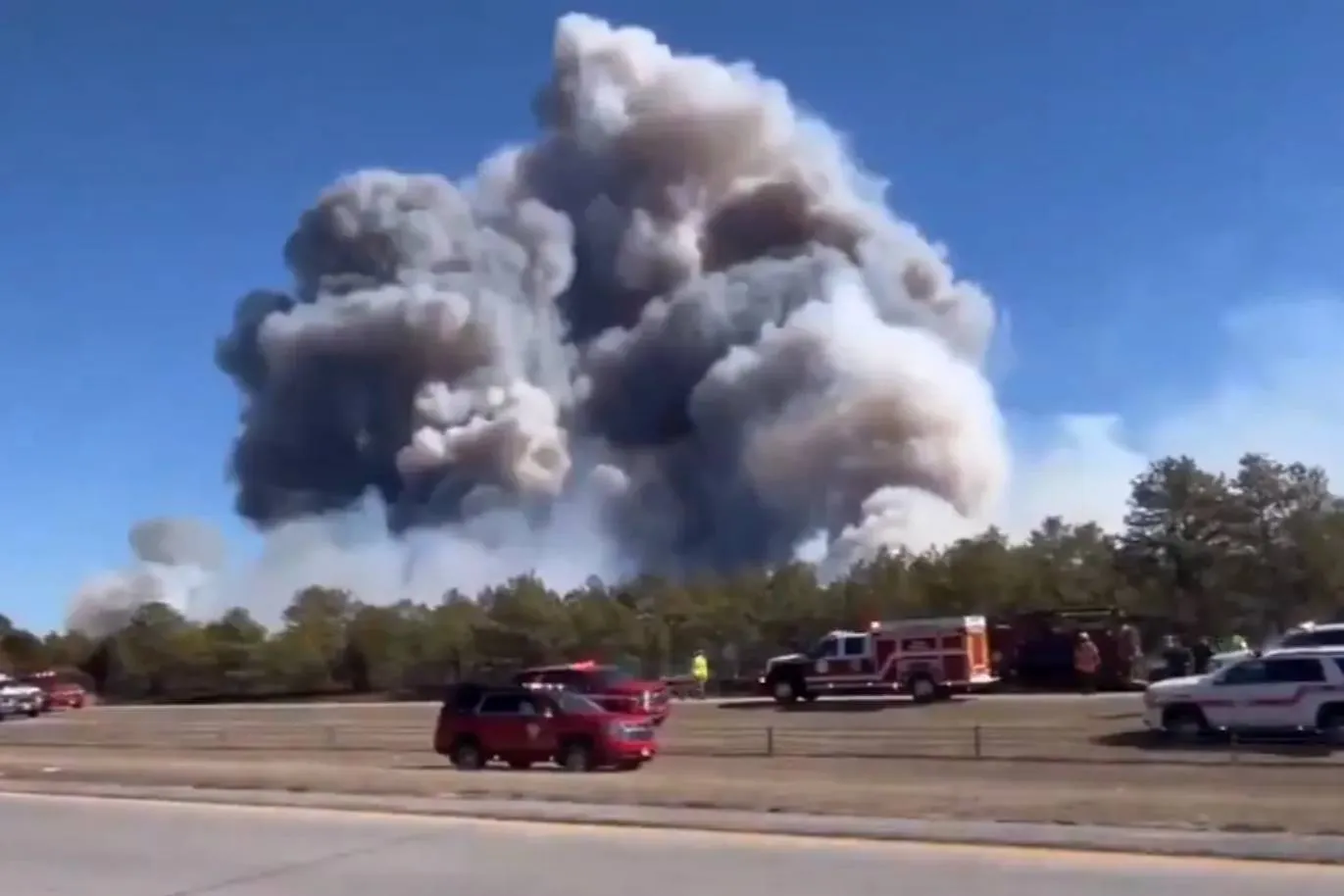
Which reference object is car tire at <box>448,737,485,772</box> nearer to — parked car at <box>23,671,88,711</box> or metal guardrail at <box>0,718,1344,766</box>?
metal guardrail at <box>0,718,1344,766</box>

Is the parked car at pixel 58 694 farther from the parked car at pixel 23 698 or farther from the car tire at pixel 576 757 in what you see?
the car tire at pixel 576 757

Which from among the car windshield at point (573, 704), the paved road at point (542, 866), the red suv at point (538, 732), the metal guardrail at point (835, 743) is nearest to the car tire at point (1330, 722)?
the metal guardrail at point (835, 743)

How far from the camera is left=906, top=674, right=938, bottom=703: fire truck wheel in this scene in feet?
133

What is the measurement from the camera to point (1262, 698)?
26.9 metres

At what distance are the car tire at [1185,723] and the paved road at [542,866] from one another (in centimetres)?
1448

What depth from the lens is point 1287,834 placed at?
14.6 m

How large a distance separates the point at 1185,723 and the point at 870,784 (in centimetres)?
805

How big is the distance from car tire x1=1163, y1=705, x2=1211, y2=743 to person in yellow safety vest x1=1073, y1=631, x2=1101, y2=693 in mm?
15309

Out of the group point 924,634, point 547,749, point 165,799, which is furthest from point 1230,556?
point 165,799

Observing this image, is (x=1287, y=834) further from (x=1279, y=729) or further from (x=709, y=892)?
(x=1279, y=729)

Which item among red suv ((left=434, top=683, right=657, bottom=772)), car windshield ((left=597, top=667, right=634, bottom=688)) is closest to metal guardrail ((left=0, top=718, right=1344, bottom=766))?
car windshield ((left=597, top=667, right=634, bottom=688))

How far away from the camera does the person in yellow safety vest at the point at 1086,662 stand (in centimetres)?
4312

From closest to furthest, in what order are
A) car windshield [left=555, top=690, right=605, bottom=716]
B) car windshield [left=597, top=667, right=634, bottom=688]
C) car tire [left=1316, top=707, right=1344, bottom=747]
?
car tire [left=1316, top=707, right=1344, bottom=747]
car windshield [left=555, top=690, right=605, bottom=716]
car windshield [left=597, top=667, right=634, bottom=688]

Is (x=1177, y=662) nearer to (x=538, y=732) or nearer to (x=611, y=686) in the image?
(x=611, y=686)
